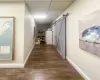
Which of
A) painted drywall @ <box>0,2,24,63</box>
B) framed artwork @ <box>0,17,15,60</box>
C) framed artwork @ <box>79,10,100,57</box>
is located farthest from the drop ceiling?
framed artwork @ <box>79,10,100,57</box>

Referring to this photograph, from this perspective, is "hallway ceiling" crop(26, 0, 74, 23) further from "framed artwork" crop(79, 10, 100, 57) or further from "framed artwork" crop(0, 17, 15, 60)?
"framed artwork" crop(79, 10, 100, 57)

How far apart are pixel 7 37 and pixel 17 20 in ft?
2.20

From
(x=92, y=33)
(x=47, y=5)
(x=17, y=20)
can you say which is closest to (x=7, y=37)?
(x=17, y=20)

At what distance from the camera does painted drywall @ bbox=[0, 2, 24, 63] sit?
Result: 390 centimetres

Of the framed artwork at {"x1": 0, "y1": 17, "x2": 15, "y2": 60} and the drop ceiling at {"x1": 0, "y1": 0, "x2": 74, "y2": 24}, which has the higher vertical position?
the drop ceiling at {"x1": 0, "y1": 0, "x2": 74, "y2": 24}

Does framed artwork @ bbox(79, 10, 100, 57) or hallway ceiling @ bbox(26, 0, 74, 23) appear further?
hallway ceiling @ bbox(26, 0, 74, 23)

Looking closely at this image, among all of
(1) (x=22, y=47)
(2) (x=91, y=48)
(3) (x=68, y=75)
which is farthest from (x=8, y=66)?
(2) (x=91, y=48)

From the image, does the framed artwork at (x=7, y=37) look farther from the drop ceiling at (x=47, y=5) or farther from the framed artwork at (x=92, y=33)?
the framed artwork at (x=92, y=33)

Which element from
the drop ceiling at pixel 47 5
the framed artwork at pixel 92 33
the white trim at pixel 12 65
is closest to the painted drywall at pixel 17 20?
the white trim at pixel 12 65

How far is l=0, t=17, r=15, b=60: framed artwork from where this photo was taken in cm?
390

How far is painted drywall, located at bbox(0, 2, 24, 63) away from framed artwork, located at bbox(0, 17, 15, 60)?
0.13m

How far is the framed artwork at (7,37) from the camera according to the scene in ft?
12.8

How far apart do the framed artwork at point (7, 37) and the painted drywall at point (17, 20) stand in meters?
0.13

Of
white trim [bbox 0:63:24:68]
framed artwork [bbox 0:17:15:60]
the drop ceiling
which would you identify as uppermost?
the drop ceiling
